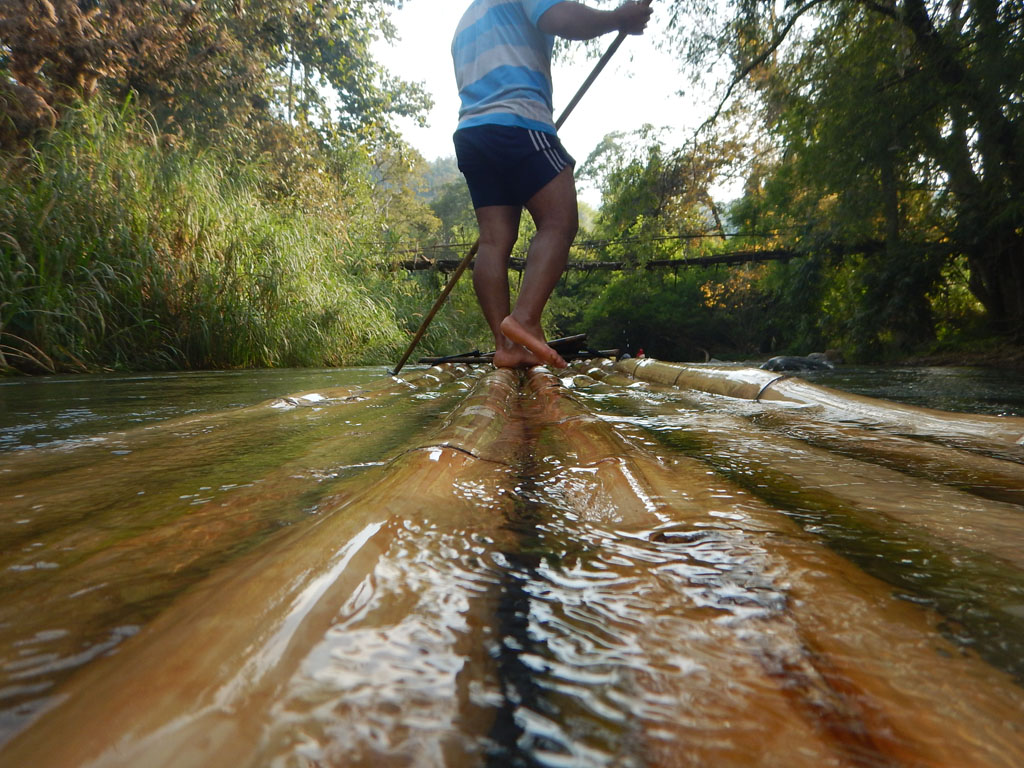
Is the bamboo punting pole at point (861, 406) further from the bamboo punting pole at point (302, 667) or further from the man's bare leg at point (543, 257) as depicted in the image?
the bamboo punting pole at point (302, 667)

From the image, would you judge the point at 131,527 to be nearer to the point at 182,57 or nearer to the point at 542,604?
the point at 542,604

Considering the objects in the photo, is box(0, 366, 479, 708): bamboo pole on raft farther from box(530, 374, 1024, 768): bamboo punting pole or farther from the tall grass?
the tall grass

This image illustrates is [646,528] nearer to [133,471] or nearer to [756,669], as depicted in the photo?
[756,669]

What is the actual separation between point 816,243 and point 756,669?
44.5 feet

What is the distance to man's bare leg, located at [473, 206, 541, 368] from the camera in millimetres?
2807

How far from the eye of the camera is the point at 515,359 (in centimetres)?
275

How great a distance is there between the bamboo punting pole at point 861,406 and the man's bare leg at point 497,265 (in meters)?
0.76

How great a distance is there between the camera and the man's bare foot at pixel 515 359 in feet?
9.02

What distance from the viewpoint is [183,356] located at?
15.7 feet

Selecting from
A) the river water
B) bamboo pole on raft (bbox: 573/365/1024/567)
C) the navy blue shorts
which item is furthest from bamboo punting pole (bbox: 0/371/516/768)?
the navy blue shorts

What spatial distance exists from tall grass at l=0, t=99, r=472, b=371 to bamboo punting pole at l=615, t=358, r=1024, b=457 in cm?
Answer: 379

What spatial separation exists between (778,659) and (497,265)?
257 cm

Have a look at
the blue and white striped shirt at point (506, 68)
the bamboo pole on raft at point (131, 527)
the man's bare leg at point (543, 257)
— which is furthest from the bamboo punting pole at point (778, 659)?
the blue and white striped shirt at point (506, 68)

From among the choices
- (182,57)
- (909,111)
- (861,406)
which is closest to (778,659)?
(861,406)
